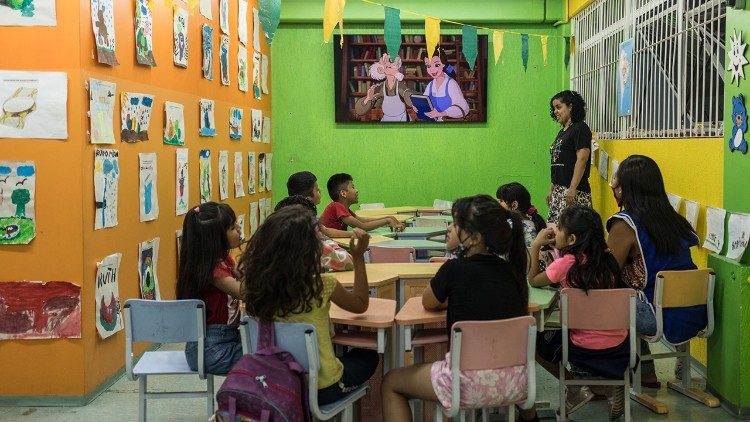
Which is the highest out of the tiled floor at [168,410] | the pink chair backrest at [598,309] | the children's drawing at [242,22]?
the children's drawing at [242,22]

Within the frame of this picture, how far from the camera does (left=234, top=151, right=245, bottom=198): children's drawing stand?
8.09 m

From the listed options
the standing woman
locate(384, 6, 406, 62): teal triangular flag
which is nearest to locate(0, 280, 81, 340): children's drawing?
locate(384, 6, 406, 62): teal triangular flag

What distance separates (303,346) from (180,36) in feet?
11.8

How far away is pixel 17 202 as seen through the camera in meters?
4.48

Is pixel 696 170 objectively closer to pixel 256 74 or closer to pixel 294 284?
pixel 294 284

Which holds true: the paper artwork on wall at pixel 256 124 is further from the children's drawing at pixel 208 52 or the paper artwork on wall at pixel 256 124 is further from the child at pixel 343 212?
the child at pixel 343 212

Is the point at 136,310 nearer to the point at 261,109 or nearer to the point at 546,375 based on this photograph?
the point at 546,375

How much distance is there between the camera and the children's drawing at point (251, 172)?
8719 mm

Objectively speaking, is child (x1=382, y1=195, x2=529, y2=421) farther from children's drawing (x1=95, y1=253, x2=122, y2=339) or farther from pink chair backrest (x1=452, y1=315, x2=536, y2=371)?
children's drawing (x1=95, y1=253, x2=122, y2=339)

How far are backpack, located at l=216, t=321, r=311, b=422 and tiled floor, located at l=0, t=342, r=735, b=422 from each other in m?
1.45

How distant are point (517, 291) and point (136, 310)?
150 cm

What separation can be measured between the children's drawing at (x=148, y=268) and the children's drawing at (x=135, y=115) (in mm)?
665

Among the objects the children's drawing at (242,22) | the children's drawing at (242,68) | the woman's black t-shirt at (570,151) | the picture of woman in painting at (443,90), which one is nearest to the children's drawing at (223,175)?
the children's drawing at (242,68)

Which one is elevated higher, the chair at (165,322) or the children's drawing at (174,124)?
the children's drawing at (174,124)
